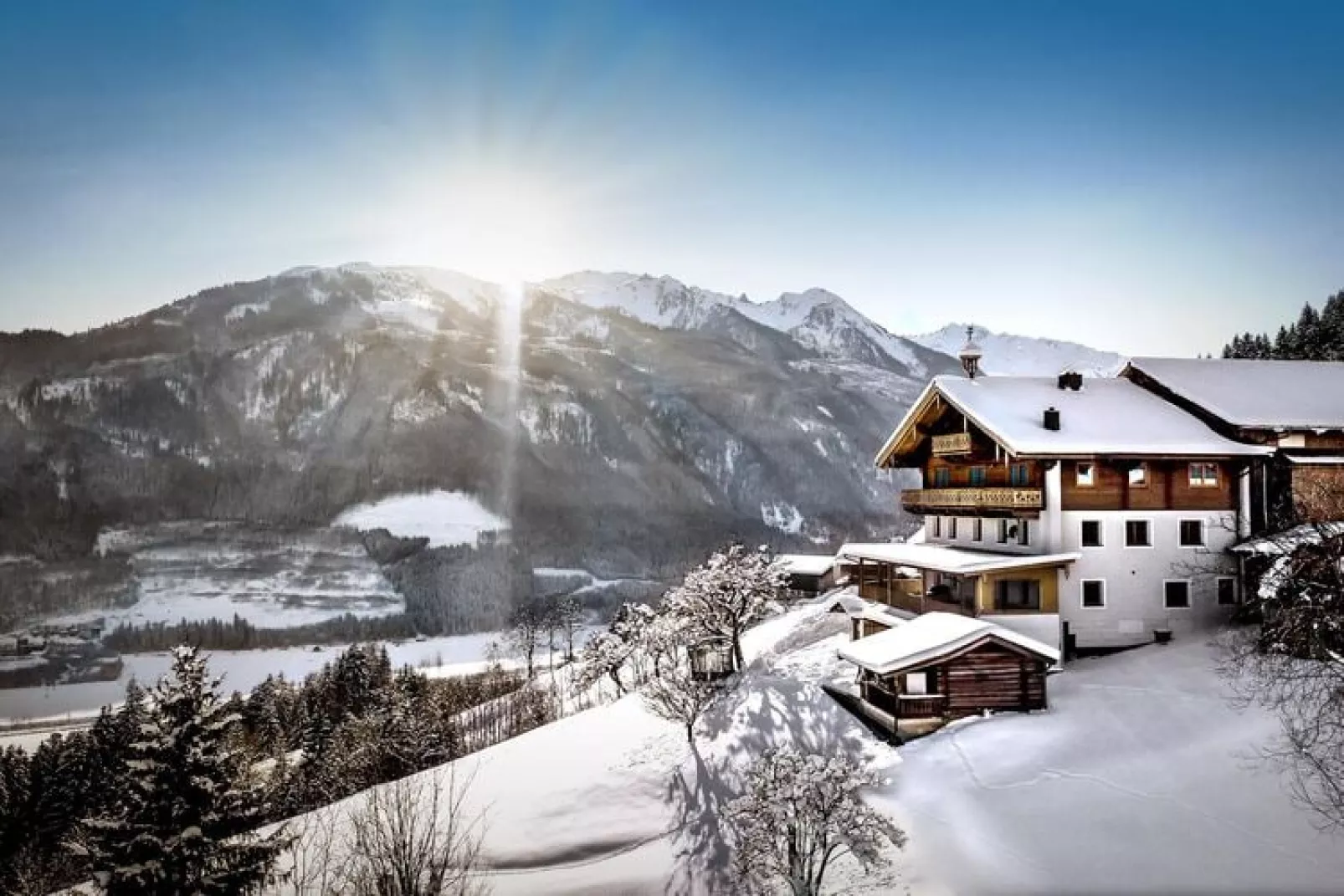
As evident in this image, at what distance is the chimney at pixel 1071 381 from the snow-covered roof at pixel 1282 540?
10.0 metres

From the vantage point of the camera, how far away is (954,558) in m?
34.2

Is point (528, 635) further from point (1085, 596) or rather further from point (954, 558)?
point (1085, 596)

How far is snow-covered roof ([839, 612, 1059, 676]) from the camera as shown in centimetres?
2794

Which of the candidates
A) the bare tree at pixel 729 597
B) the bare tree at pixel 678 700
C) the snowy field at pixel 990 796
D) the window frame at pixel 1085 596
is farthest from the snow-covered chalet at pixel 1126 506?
the bare tree at pixel 678 700

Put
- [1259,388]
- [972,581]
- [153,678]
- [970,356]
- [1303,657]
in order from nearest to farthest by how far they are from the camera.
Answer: [1303,657], [972,581], [1259,388], [970,356], [153,678]

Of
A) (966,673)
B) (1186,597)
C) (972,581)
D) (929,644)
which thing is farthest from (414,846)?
(1186,597)

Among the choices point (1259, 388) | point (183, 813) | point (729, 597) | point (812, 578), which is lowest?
point (812, 578)

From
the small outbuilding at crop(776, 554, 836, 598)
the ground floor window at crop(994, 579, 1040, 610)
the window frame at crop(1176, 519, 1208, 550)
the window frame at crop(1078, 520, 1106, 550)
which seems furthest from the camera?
the small outbuilding at crop(776, 554, 836, 598)

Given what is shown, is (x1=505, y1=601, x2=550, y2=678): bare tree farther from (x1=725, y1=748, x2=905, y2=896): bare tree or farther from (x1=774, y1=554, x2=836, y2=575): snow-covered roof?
(x1=725, y1=748, x2=905, y2=896): bare tree

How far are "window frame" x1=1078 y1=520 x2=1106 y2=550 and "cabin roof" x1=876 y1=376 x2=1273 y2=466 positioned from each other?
307 cm

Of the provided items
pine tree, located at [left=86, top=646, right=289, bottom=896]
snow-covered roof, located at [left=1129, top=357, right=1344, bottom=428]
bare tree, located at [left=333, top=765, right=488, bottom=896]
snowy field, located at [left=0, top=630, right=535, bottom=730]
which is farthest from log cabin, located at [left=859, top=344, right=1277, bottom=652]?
snowy field, located at [left=0, top=630, right=535, bottom=730]

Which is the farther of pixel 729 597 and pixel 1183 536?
pixel 729 597

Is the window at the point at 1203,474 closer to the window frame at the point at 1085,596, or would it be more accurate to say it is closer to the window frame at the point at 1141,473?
the window frame at the point at 1141,473

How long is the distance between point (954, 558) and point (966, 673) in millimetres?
6851
